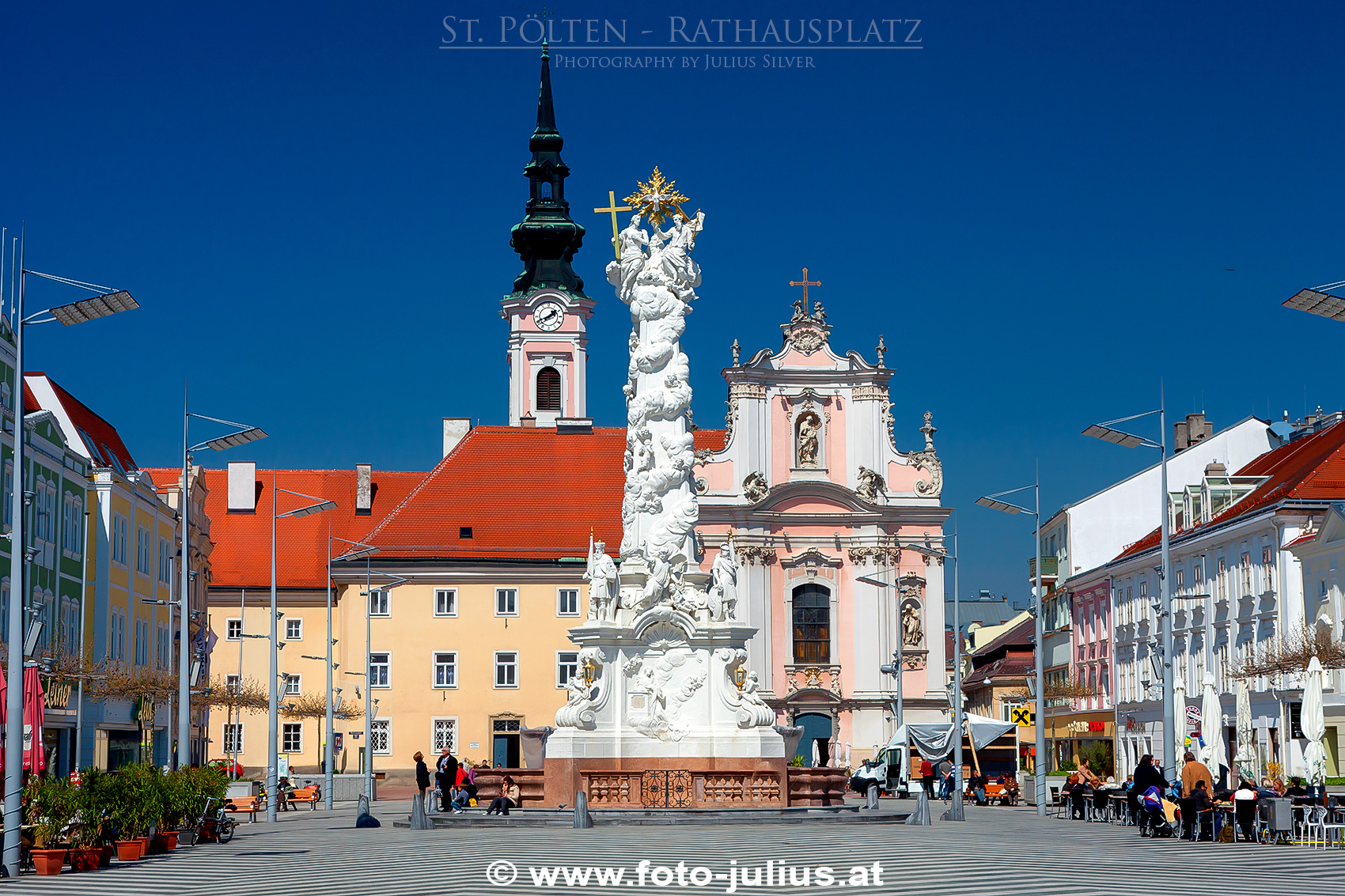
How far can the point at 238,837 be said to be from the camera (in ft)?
96.9

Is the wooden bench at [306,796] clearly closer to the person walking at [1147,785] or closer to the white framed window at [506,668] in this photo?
the white framed window at [506,668]

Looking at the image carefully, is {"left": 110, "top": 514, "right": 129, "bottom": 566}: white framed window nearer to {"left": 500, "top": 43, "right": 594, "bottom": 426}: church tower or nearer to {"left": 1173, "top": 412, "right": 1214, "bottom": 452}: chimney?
{"left": 500, "top": 43, "right": 594, "bottom": 426}: church tower

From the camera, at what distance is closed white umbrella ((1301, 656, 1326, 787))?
3086cm

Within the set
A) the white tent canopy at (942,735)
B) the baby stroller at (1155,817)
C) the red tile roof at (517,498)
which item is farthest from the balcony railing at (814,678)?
the baby stroller at (1155,817)

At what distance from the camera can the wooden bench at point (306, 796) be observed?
46.3 metres

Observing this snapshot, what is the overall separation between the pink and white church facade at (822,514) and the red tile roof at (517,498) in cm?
564

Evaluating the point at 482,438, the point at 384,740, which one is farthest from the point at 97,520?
the point at 482,438

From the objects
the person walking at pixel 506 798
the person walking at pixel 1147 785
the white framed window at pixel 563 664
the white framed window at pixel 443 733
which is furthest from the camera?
the white framed window at pixel 563 664

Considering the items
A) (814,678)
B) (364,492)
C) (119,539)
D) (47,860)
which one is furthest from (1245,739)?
(364,492)

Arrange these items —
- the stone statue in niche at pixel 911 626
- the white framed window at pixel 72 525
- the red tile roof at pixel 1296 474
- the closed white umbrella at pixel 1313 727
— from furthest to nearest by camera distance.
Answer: the stone statue in niche at pixel 911 626 < the red tile roof at pixel 1296 474 < the white framed window at pixel 72 525 < the closed white umbrella at pixel 1313 727

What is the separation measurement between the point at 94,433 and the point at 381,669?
537 inches

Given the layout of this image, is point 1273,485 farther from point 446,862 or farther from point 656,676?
point 446,862

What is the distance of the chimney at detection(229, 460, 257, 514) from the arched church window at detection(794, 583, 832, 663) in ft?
83.3

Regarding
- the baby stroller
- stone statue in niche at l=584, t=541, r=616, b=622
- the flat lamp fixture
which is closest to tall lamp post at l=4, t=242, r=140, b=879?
the flat lamp fixture
